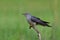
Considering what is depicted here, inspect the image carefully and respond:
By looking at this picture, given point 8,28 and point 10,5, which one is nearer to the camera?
point 8,28

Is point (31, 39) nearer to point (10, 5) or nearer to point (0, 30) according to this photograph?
point (0, 30)

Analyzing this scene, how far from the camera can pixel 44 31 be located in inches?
322

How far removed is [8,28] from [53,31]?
3.59ft

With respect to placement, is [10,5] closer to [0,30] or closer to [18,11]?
[18,11]

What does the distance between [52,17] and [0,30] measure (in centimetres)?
118

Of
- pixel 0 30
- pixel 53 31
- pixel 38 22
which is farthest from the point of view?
pixel 0 30

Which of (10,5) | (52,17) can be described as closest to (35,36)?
(52,17)

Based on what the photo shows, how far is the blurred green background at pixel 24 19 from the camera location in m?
8.13

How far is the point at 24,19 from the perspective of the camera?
31.1ft

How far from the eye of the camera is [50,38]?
8.00 m

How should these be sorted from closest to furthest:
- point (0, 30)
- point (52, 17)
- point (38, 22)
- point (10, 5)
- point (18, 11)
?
point (38, 22), point (0, 30), point (52, 17), point (18, 11), point (10, 5)

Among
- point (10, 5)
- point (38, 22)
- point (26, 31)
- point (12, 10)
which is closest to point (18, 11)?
point (12, 10)

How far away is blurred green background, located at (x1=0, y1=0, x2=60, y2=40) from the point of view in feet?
26.7

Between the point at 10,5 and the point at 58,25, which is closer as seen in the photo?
the point at 58,25
